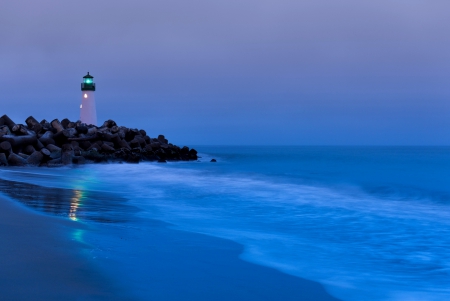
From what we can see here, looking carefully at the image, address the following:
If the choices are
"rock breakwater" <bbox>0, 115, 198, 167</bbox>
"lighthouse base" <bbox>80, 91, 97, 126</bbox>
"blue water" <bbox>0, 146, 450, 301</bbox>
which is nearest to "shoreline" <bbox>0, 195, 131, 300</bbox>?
"blue water" <bbox>0, 146, 450, 301</bbox>

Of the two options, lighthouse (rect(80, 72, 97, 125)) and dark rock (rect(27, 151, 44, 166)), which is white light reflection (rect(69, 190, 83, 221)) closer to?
dark rock (rect(27, 151, 44, 166))

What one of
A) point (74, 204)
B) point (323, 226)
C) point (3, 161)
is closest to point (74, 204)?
point (74, 204)

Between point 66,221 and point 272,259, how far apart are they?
7.02ft

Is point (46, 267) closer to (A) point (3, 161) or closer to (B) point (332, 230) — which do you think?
(B) point (332, 230)

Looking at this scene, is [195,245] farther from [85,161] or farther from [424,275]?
[85,161]

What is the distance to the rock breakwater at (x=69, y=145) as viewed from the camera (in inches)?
615

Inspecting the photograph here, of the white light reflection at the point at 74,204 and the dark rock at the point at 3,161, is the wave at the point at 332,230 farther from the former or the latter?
the dark rock at the point at 3,161

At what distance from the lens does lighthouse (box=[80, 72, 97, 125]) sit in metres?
30.8

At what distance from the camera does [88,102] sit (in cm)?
3102

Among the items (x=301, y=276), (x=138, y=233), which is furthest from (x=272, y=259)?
(x=138, y=233)

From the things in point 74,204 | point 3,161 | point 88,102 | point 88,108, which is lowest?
point 74,204

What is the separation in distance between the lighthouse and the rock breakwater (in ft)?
25.4

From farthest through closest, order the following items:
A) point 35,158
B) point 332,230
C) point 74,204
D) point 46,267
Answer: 1. point 35,158
2. point 74,204
3. point 332,230
4. point 46,267

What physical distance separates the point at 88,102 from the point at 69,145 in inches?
587
